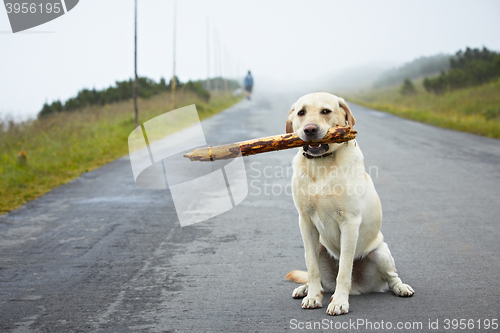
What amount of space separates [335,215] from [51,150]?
1128 cm

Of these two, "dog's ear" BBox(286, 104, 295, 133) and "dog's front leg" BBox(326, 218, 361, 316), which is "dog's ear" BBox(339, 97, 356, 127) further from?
"dog's front leg" BBox(326, 218, 361, 316)

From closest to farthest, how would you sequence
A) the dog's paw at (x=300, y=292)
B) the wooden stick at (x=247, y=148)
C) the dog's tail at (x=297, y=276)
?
the wooden stick at (x=247, y=148) → the dog's paw at (x=300, y=292) → the dog's tail at (x=297, y=276)

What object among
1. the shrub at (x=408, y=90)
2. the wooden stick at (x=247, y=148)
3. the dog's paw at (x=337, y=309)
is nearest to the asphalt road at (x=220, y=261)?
the dog's paw at (x=337, y=309)

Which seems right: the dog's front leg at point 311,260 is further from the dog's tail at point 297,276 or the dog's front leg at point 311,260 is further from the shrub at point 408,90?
the shrub at point 408,90

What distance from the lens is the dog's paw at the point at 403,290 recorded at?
3.99 m

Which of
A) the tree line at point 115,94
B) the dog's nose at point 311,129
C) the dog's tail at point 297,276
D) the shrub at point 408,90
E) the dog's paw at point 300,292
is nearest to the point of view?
the dog's nose at point 311,129

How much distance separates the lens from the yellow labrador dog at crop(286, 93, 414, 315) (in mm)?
3727

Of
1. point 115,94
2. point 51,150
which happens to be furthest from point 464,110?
point 115,94

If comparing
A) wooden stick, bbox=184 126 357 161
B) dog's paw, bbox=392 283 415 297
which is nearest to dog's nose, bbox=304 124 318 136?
wooden stick, bbox=184 126 357 161

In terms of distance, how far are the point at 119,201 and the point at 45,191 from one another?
74.1 inches

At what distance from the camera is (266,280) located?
14.7ft

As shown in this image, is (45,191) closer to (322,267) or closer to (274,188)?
(274,188)

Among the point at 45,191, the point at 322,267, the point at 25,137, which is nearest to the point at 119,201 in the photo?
the point at 45,191

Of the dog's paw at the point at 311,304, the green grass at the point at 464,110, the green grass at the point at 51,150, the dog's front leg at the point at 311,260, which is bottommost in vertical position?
the green grass at the point at 464,110
